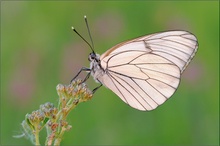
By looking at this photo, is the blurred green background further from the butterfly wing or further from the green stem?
the green stem

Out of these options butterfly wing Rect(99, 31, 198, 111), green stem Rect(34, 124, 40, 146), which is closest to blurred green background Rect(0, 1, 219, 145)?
butterfly wing Rect(99, 31, 198, 111)

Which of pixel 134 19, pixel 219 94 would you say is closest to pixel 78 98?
pixel 219 94

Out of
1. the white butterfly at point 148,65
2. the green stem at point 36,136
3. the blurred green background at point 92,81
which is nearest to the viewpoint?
the green stem at point 36,136

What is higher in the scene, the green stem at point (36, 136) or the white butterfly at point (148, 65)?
the white butterfly at point (148, 65)

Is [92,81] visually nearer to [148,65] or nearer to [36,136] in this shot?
[148,65]

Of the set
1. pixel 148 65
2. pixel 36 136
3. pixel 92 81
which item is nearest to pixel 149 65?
pixel 148 65

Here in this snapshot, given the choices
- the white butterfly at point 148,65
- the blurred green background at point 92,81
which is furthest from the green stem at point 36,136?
the blurred green background at point 92,81

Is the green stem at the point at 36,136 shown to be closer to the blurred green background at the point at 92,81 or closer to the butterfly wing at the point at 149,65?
the butterfly wing at the point at 149,65
